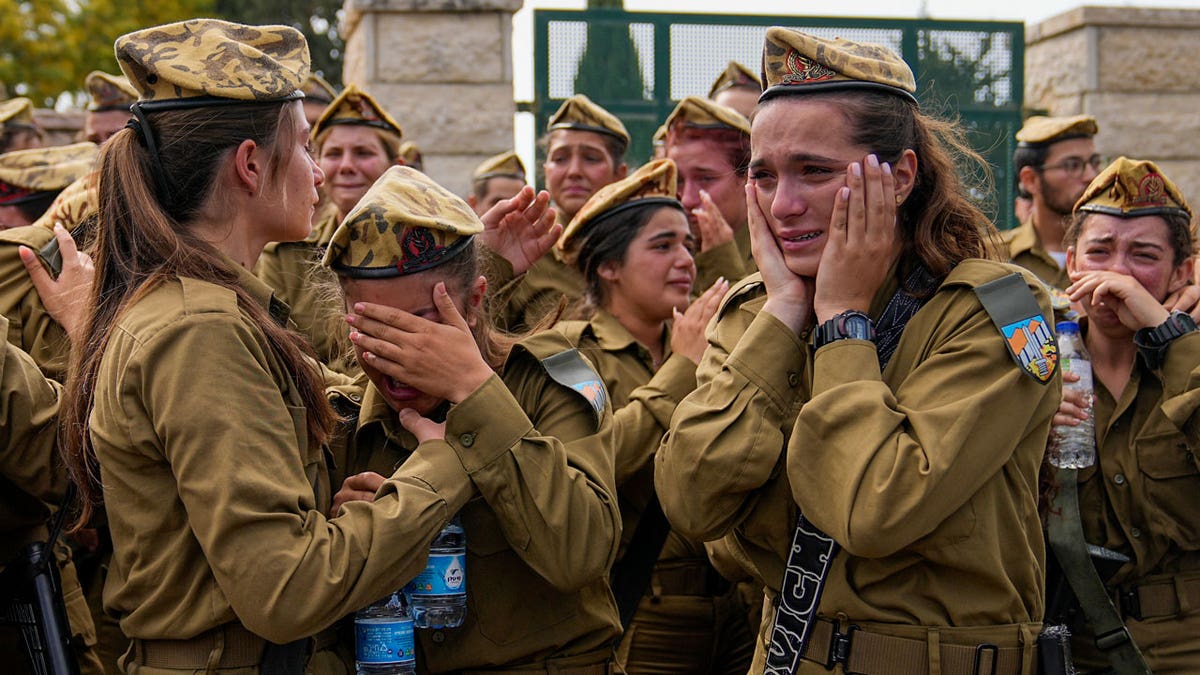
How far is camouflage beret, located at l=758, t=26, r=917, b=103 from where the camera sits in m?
2.99

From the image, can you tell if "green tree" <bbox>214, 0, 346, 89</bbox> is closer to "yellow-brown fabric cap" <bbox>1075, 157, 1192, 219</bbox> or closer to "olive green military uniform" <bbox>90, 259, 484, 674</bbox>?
"yellow-brown fabric cap" <bbox>1075, 157, 1192, 219</bbox>

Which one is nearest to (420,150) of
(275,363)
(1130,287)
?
(1130,287)

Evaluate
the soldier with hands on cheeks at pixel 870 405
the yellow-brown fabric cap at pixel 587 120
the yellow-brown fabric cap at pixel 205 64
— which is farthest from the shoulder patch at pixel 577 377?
the yellow-brown fabric cap at pixel 587 120

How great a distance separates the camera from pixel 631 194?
5168 mm

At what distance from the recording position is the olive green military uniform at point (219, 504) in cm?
255

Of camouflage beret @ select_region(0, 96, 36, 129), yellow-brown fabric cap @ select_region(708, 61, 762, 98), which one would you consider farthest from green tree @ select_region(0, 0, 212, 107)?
yellow-brown fabric cap @ select_region(708, 61, 762, 98)

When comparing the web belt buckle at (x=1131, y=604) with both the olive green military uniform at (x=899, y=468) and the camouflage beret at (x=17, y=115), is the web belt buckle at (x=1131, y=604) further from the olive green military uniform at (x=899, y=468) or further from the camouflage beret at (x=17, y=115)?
→ the camouflage beret at (x=17, y=115)

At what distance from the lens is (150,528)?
8.84 ft

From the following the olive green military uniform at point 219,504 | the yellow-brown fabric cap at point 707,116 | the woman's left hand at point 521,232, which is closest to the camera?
the olive green military uniform at point 219,504

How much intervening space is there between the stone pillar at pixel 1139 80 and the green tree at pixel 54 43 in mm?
21793

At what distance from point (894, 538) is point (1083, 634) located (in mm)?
1828

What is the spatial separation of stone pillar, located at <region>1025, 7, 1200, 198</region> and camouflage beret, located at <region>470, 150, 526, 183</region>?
4.04 meters

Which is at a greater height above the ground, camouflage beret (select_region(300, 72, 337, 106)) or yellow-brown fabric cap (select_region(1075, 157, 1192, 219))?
camouflage beret (select_region(300, 72, 337, 106))

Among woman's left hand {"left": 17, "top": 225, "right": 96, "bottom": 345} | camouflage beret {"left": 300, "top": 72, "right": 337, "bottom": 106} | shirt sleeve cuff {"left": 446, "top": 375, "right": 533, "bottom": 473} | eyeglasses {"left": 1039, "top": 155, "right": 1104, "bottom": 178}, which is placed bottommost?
shirt sleeve cuff {"left": 446, "top": 375, "right": 533, "bottom": 473}
